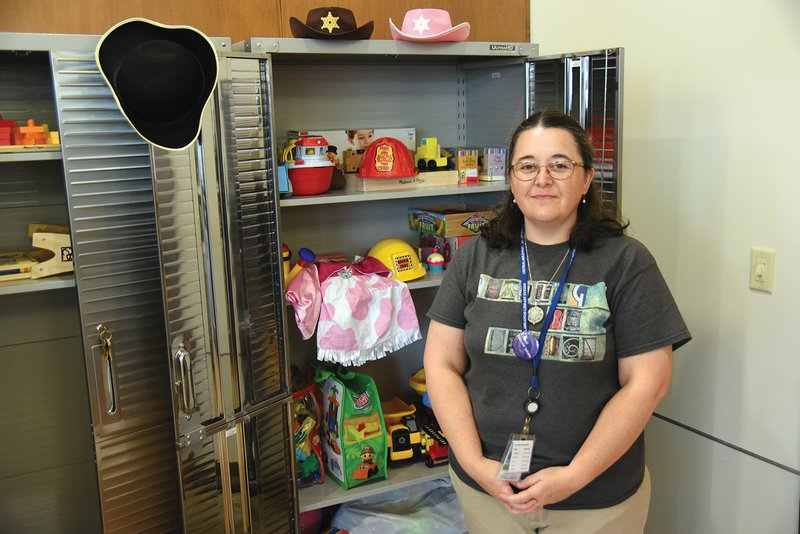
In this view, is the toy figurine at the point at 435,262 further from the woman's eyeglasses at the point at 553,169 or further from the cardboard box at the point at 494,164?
the woman's eyeglasses at the point at 553,169

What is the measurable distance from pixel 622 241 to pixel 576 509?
0.59m

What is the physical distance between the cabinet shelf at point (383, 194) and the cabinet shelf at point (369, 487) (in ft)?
2.91

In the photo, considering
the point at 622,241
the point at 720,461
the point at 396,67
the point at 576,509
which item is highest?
the point at 396,67

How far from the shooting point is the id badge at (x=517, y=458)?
1.54m

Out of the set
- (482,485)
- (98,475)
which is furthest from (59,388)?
(482,485)

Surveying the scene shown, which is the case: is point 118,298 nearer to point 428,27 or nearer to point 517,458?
point 517,458

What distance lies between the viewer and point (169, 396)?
1.92 metres

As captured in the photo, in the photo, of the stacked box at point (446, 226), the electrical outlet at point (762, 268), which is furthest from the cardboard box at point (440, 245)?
the electrical outlet at point (762, 268)

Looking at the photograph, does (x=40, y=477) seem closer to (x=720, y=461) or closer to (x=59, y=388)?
(x=59, y=388)

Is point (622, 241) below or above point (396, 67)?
below

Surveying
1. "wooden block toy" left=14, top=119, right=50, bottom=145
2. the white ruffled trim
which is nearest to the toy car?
the white ruffled trim

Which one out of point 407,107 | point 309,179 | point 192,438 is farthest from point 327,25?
point 192,438

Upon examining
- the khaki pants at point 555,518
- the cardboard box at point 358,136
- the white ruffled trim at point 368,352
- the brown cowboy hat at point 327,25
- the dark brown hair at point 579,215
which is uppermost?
the brown cowboy hat at point 327,25

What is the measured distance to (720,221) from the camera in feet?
6.98
